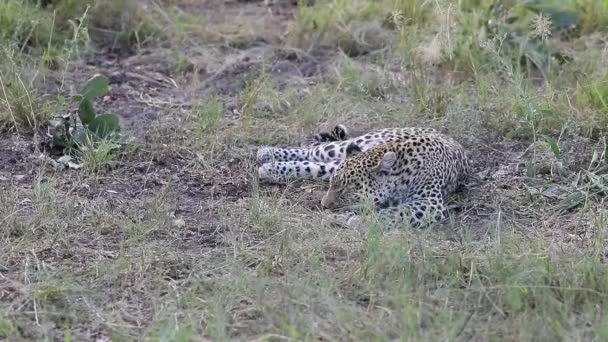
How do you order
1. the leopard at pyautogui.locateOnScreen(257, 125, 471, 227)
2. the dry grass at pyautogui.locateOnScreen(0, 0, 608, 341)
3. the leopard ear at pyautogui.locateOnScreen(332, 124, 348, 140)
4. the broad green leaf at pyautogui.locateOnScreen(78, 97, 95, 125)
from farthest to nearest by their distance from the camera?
1. the leopard ear at pyautogui.locateOnScreen(332, 124, 348, 140)
2. the broad green leaf at pyautogui.locateOnScreen(78, 97, 95, 125)
3. the leopard at pyautogui.locateOnScreen(257, 125, 471, 227)
4. the dry grass at pyautogui.locateOnScreen(0, 0, 608, 341)

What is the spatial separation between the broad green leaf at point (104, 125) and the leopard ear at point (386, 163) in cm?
205

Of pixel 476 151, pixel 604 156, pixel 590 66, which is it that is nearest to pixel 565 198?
pixel 604 156

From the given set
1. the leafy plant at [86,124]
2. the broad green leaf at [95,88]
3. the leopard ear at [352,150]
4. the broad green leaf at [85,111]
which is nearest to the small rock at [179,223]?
the leafy plant at [86,124]

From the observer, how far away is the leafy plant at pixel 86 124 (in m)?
7.86

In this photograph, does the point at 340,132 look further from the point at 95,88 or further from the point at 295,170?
the point at 95,88

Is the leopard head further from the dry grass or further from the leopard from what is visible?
the dry grass

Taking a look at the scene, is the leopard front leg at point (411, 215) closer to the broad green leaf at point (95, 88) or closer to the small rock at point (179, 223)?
the small rock at point (179, 223)

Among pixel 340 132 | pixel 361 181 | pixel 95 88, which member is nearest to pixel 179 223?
pixel 361 181

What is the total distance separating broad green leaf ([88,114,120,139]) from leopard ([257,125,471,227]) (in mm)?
1075

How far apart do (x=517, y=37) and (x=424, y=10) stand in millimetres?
964

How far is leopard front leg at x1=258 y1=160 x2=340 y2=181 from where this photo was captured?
25.4ft

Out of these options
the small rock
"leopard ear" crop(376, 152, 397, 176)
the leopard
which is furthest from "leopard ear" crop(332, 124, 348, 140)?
the small rock

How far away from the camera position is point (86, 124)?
26.3 ft

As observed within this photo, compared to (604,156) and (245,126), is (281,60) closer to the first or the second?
(245,126)
